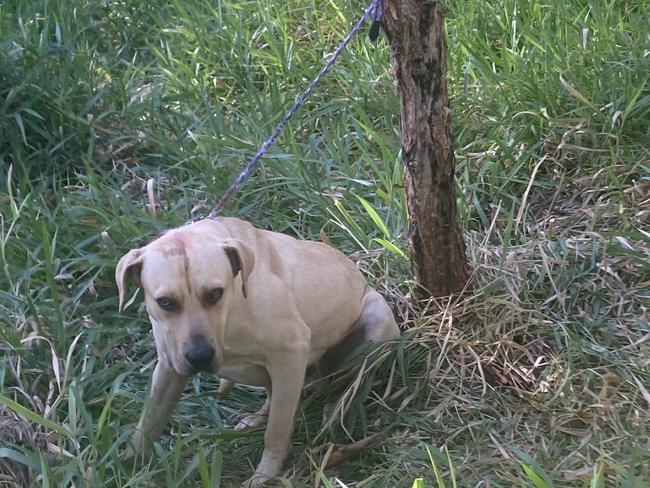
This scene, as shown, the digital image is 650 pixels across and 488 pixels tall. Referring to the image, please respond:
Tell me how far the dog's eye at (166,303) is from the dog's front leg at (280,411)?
49cm

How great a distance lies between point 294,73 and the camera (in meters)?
5.54

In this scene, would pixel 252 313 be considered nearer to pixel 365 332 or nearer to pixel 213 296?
pixel 213 296

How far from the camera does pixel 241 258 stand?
324 cm

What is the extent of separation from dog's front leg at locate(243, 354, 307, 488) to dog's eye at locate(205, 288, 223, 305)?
0.42 meters

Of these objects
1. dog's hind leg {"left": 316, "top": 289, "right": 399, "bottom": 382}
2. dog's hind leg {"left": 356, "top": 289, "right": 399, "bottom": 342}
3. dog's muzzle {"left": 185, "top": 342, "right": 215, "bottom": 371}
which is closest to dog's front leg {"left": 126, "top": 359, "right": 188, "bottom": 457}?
dog's muzzle {"left": 185, "top": 342, "right": 215, "bottom": 371}

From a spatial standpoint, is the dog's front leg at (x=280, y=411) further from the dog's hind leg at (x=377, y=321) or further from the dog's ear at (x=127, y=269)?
the dog's ear at (x=127, y=269)

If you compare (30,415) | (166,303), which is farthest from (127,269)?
Answer: (30,415)

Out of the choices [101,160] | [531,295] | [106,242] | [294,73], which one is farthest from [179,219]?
[531,295]

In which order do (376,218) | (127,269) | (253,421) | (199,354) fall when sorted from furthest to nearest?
(376,218) < (253,421) < (127,269) < (199,354)

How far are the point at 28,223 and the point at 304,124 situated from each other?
1.55 metres

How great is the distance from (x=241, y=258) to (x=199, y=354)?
1.14ft

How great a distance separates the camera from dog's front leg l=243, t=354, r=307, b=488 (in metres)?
3.47

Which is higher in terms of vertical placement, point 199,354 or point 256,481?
point 199,354

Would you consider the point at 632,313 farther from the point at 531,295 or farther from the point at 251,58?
the point at 251,58
